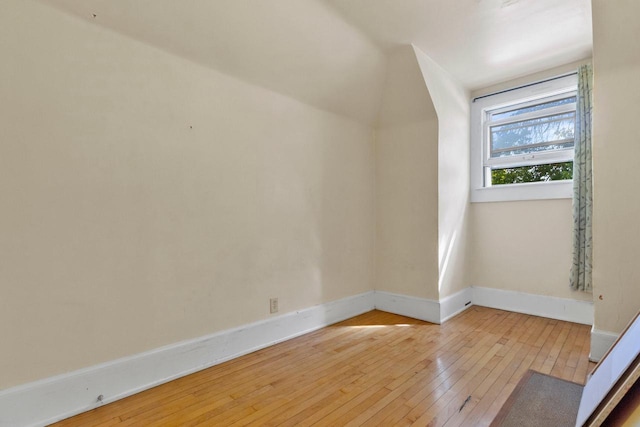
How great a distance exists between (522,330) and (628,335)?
1139 millimetres

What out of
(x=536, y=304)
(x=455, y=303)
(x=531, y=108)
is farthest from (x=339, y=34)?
(x=536, y=304)

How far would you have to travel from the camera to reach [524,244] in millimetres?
3346

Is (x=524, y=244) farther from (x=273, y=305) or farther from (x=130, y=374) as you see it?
(x=130, y=374)

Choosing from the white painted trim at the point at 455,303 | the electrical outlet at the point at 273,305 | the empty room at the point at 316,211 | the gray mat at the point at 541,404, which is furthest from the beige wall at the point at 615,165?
the electrical outlet at the point at 273,305

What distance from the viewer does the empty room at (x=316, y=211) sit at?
159 cm

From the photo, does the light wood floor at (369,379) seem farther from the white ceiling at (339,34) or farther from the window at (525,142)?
the white ceiling at (339,34)

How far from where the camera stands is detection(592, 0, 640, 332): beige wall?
211cm

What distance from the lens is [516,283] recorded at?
338 centimetres

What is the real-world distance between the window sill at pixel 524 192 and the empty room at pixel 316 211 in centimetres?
2

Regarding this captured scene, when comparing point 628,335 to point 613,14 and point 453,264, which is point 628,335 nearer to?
point 453,264

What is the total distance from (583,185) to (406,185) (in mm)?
1610

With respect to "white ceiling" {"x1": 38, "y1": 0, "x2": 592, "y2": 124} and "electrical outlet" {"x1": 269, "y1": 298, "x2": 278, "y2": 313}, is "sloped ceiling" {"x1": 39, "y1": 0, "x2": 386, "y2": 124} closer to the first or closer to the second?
"white ceiling" {"x1": 38, "y1": 0, "x2": 592, "y2": 124}

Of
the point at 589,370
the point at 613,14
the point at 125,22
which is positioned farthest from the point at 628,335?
the point at 125,22

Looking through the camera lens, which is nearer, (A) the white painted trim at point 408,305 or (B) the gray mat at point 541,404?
(B) the gray mat at point 541,404
